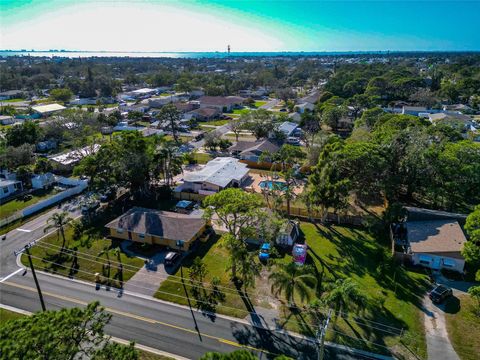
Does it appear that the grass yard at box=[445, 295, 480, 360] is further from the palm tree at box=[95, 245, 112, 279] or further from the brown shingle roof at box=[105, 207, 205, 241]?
the palm tree at box=[95, 245, 112, 279]

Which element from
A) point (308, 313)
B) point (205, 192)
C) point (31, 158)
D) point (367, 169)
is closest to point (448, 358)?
point (308, 313)

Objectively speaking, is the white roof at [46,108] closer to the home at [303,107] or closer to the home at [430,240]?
the home at [303,107]

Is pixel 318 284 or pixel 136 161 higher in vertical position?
pixel 136 161

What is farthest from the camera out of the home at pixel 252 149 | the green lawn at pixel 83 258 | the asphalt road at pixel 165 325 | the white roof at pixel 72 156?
the home at pixel 252 149

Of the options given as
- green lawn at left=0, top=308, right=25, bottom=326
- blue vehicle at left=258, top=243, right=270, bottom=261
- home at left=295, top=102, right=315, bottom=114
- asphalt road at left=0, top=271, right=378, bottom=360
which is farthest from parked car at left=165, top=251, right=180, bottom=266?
home at left=295, top=102, right=315, bottom=114

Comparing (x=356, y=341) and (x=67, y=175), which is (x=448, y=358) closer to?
(x=356, y=341)

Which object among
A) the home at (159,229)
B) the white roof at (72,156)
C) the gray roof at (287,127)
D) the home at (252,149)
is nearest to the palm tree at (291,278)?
the home at (159,229)
